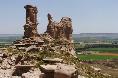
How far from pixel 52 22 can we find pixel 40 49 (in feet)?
60.3

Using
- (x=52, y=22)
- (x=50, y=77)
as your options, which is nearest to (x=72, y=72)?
(x=50, y=77)

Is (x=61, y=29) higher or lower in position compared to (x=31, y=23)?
lower

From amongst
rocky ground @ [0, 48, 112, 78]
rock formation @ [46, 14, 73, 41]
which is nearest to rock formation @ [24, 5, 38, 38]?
rock formation @ [46, 14, 73, 41]

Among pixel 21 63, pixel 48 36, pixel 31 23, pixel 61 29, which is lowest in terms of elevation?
pixel 21 63

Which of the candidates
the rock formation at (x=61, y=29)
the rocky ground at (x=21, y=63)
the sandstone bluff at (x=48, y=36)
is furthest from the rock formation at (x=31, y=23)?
the rocky ground at (x=21, y=63)

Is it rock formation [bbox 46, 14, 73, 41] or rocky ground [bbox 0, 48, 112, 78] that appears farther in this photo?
rock formation [bbox 46, 14, 73, 41]

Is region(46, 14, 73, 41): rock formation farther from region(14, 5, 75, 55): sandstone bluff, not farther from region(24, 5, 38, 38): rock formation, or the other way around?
region(24, 5, 38, 38): rock formation

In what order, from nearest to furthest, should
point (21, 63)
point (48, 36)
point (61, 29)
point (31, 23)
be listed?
point (21, 63)
point (31, 23)
point (48, 36)
point (61, 29)

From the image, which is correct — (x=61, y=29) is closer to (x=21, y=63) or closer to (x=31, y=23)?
(x=31, y=23)

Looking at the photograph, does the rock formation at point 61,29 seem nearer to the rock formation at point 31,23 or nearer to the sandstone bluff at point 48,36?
the sandstone bluff at point 48,36

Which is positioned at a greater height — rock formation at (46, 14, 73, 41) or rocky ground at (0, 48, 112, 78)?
rock formation at (46, 14, 73, 41)

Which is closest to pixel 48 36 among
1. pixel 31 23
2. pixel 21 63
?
pixel 31 23

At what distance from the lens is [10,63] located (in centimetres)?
4675

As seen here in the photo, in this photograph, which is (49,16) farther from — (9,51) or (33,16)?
(9,51)
